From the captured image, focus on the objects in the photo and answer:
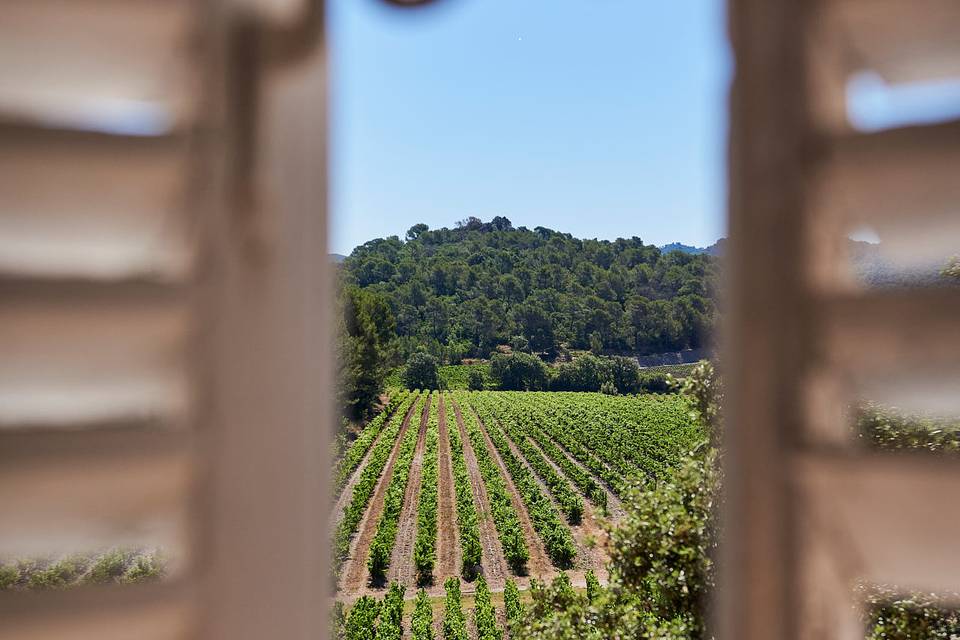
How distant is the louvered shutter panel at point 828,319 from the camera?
194 mm

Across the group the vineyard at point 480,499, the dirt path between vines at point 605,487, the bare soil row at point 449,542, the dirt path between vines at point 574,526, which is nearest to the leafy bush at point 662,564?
the vineyard at point 480,499

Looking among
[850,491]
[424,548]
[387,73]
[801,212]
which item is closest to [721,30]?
[801,212]

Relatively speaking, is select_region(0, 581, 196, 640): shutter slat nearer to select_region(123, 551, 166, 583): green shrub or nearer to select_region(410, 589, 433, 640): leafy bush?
select_region(123, 551, 166, 583): green shrub

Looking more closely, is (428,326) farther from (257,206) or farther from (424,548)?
(257,206)

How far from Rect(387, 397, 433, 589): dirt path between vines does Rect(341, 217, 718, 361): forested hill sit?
18.3 feet

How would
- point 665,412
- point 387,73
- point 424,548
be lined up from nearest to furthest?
point 387,73 → point 424,548 → point 665,412

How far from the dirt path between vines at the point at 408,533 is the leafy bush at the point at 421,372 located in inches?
246

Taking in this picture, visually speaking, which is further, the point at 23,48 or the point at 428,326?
the point at 428,326

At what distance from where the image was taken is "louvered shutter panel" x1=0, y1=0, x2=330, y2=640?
0.71 feet

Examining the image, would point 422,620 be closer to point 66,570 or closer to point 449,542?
point 449,542

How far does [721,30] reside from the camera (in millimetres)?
237

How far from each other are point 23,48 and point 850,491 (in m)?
0.35

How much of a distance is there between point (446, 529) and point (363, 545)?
1.46 metres

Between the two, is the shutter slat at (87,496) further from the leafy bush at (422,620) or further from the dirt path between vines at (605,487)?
the dirt path between vines at (605,487)
